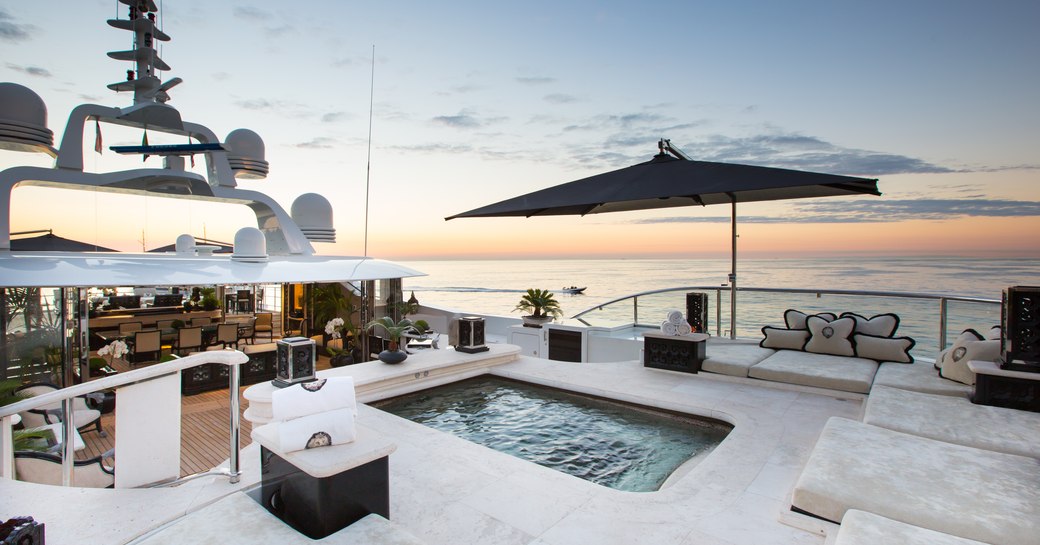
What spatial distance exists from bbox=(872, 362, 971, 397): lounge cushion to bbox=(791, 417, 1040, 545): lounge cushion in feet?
5.13

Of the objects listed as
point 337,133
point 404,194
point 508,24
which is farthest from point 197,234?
point 508,24

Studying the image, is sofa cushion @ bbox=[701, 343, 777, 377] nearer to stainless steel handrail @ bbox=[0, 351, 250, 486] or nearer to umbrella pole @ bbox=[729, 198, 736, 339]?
umbrella pole @ bbox=[729, 198, 736, 339]

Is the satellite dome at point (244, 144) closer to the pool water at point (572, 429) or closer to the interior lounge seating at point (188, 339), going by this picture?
the interior lounge seating at point (188, 339)

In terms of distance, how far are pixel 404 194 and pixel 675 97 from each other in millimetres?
7079

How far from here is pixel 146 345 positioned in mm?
8453

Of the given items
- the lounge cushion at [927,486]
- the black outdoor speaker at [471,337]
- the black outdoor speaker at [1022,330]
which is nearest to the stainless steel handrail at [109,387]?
the lounge cushion at [927,486]

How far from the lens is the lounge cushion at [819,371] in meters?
4.41

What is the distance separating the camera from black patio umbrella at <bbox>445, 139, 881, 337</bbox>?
3.63 metres

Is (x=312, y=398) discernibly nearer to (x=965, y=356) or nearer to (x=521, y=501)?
(x=521, y=501)

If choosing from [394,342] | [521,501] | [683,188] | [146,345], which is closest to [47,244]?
[146,345]

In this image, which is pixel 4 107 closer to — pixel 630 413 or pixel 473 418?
pixel 473 418

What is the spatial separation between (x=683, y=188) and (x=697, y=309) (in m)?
3.14

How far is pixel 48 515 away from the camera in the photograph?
234cm

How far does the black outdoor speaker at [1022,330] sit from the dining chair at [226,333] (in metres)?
10.9
